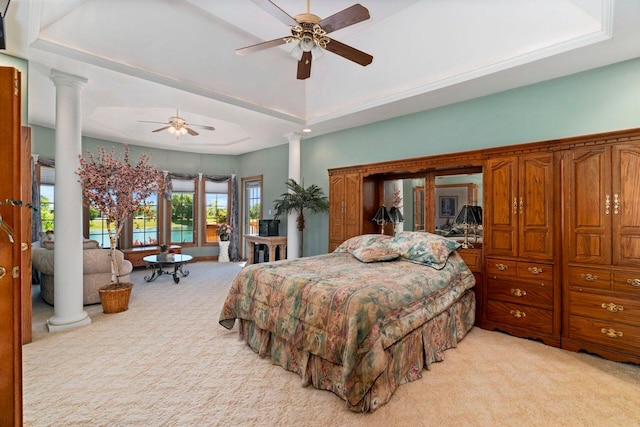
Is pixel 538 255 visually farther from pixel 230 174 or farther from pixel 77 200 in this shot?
pixel 230 174

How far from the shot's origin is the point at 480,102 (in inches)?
157

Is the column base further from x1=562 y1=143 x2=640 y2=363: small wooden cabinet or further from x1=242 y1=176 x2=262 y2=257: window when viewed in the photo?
x1=562 y1=143 x2=640 y2=363: small wooden cabinet

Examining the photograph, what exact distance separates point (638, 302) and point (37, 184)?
28.7 ft

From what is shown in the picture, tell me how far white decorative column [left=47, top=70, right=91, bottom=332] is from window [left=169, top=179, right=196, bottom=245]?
14.4 ft

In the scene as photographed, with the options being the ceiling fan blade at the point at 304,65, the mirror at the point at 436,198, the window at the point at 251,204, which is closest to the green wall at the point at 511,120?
the mirror at the point at 436,198

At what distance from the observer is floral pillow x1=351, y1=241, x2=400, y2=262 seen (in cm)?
342

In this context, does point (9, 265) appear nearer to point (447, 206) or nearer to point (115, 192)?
point (115, 192)

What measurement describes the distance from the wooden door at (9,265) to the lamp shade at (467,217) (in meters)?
4.26

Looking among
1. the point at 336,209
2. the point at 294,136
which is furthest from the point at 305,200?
the point at 294,136

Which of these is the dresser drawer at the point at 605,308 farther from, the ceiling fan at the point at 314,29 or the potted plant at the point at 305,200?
the potted plant at the point at 305,200

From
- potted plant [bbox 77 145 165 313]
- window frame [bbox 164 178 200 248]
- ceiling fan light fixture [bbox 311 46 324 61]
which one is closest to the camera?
ceiling fan light fixture [bbox 311 46 324 61]

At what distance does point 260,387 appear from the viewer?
7.70 feet

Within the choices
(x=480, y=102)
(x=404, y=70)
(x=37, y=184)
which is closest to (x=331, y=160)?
(x=404, y=70)

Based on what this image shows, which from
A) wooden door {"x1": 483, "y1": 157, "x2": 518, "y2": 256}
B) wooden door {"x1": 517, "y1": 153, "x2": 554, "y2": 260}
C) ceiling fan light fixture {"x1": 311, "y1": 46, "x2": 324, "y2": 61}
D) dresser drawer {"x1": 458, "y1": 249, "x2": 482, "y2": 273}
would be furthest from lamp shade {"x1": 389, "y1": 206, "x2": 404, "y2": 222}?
ceiling fan light fixture {"x1": 311, "y1": 46, "x2": 324, "y2": 61}
